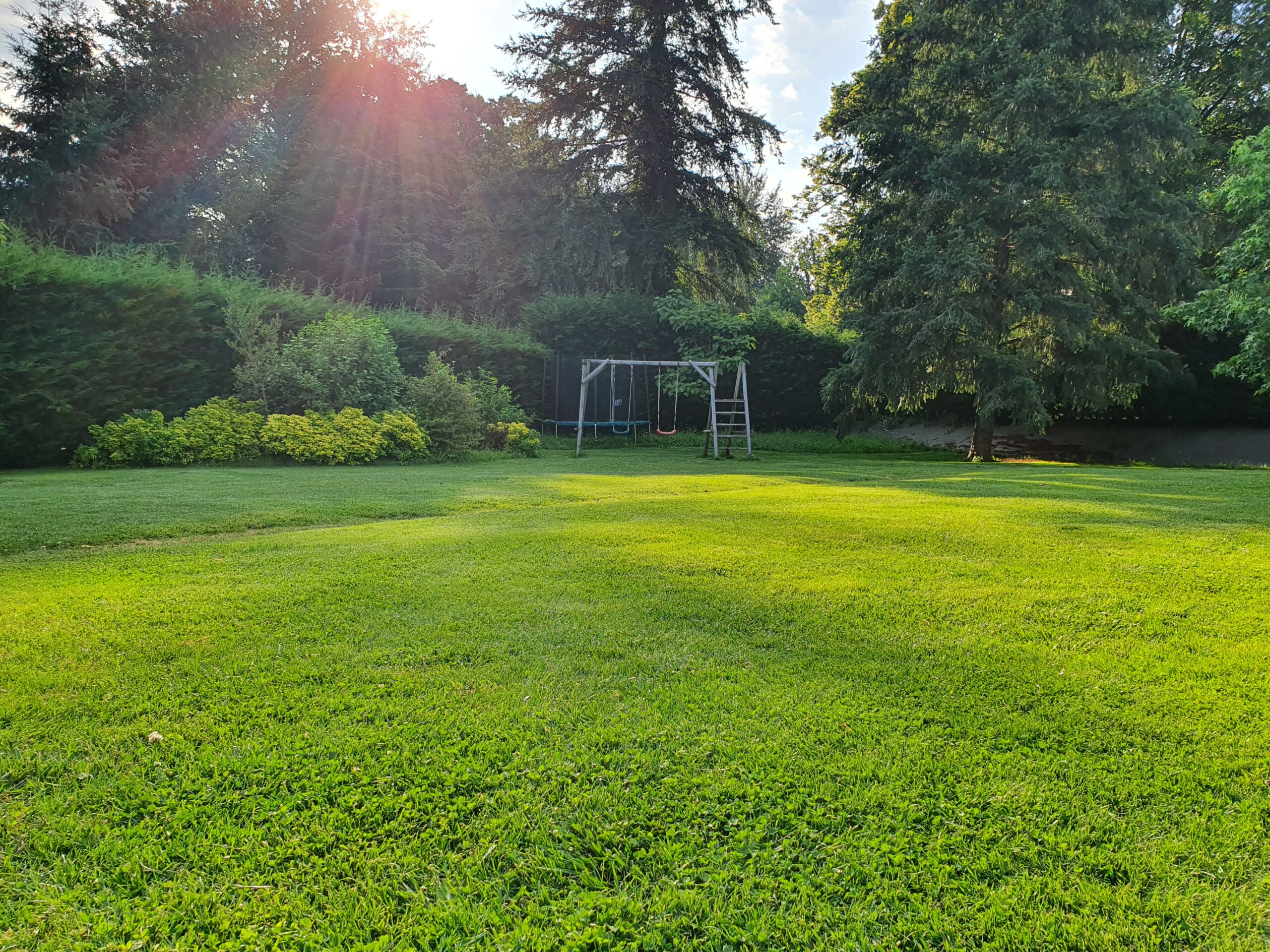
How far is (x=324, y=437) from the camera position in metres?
9.55

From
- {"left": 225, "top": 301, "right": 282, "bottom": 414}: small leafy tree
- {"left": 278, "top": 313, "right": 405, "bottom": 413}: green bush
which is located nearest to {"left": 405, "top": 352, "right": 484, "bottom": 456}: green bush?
{"left": 278, "top": 313, "right": 405, "bottom": 413}: green bush

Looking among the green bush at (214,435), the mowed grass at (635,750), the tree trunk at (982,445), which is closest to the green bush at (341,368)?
the green bush at (214,435)

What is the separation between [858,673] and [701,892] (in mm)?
1053

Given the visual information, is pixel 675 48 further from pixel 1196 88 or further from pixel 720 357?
pixel 1196 88

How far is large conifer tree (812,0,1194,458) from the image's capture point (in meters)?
12.1

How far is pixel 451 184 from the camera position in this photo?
23594 millimetres

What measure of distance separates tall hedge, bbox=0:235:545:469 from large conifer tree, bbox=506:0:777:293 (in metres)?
10.7

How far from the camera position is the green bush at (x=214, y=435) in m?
Result: 8.86

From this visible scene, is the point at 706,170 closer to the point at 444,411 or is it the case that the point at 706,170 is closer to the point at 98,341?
the point at 444,411

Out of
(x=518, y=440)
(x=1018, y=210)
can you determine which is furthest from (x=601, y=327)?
(x=1018, y=210)

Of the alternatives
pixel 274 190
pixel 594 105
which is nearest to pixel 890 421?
pixel 594 105

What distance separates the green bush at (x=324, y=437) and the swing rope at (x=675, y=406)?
6.16 metres

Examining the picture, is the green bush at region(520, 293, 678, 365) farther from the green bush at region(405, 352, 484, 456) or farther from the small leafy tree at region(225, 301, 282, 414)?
the small leafy tree at region(225, 301, 282, 414)

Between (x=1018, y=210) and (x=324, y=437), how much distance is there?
42.2 ft
